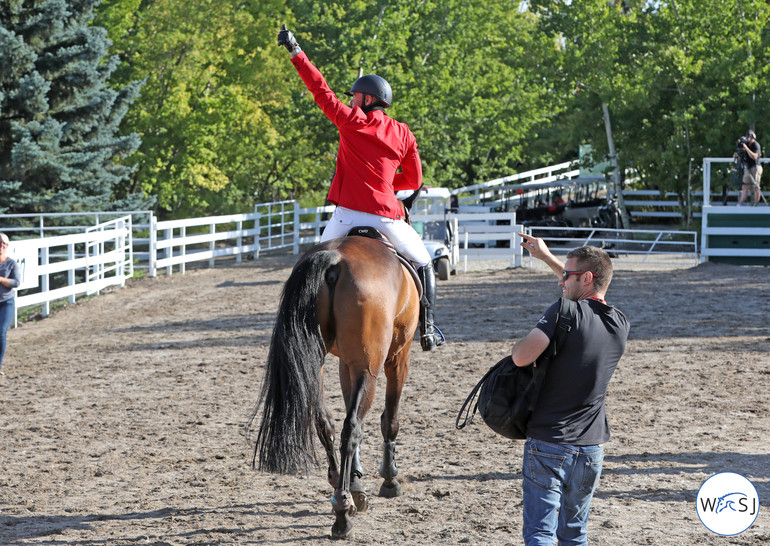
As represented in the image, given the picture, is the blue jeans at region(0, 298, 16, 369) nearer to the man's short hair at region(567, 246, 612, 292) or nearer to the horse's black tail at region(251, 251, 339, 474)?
the horse's black tail at region(251, 251, 339, 474)

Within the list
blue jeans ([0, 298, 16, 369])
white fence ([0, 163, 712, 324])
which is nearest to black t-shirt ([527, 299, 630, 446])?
blue jeans ([0, 298, 16, 369])

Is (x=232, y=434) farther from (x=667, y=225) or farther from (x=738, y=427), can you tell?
(x=667, y=225)

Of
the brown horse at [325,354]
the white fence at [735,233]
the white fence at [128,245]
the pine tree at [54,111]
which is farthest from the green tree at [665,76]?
the brown horse at [325,354]

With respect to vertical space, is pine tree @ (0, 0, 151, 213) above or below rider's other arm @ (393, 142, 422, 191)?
above

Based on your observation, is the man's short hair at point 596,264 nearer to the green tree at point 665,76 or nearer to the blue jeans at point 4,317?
the blue jeans at point 4,317

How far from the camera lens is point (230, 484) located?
612 centimetres

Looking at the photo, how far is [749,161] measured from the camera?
70.8 ft

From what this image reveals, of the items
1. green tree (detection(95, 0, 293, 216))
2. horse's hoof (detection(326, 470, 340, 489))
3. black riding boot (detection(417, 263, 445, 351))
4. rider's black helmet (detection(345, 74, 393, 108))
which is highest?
green tree (detection(95, 0, 293, 216))

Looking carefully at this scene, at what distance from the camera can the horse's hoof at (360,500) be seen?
17.9 feet

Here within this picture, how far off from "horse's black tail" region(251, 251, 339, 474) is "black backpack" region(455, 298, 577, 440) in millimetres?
1572

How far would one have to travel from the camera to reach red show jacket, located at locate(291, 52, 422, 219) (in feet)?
19.0

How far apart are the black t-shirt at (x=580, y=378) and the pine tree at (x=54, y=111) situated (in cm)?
2007

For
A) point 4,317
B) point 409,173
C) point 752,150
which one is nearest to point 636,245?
point 752,150

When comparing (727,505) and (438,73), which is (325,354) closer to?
(727,505)
